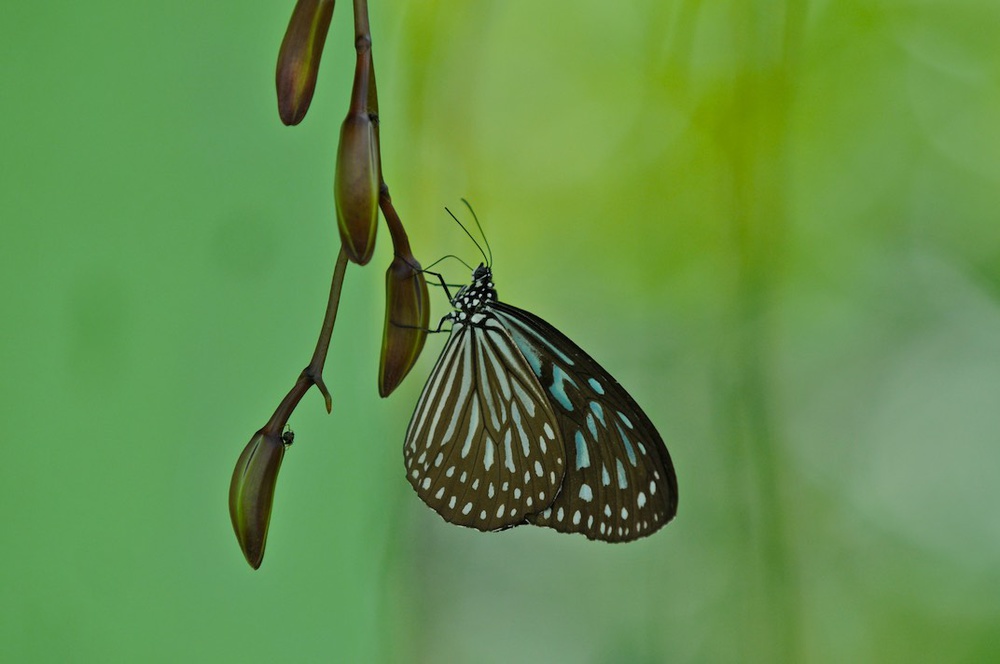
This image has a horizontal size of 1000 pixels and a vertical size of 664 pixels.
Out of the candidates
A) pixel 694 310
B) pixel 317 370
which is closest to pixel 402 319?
pixel 317 370

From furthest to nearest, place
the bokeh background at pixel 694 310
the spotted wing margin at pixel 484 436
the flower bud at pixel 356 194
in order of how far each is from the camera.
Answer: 1. the bokeh background at pixel 694 310
2. the spotted wing margin at pixel 484 436
3. the flower bud at pixel 356 194

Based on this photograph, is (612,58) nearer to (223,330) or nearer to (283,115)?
(223,330)

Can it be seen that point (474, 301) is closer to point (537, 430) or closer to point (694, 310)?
point (537, 430)

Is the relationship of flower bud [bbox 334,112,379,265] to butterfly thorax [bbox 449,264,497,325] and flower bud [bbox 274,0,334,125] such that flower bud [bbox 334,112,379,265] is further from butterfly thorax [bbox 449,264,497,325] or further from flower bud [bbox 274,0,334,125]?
butterfly thorax [bbox 449,264,497,325]

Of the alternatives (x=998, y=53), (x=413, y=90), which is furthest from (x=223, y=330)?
(x=998, y=53)

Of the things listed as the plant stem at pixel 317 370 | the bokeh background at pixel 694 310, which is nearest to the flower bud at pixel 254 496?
the plant stem at pixel 317 370

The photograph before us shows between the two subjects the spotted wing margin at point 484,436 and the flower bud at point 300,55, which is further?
the spotted wing margin at point 484,436

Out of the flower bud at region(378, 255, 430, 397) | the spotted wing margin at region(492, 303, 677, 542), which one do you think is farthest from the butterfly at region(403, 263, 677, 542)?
the flower bud at region(378, 255, 430, 397)

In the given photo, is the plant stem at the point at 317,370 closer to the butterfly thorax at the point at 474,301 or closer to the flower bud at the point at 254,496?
the flower bud at the point at 254,496
